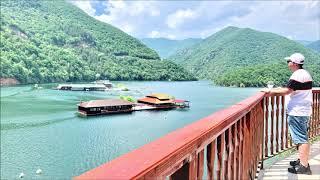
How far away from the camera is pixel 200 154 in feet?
5.65

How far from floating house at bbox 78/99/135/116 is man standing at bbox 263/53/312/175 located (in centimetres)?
4313

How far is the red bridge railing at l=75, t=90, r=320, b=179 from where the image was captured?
3.63ft

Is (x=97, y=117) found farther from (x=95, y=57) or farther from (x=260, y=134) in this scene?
(x=95, y=57)

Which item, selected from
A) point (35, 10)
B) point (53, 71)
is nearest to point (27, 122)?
point (53, 71)

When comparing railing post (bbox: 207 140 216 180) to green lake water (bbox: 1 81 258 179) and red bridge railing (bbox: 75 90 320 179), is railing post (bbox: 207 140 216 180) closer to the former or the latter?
red bridge railing (bbox: 75 90 320 179)

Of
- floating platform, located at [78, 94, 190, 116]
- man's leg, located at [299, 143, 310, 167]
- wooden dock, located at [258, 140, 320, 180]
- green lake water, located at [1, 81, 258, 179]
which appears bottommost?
green lake water, located at [1, 81, 258, 179]

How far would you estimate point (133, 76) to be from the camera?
135125mm

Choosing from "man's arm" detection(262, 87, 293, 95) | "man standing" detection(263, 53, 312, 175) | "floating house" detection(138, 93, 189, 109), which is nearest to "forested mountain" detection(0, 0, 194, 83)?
"floating house" detection(138, 93, 189, 109)

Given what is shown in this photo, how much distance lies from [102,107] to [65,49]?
314 ft

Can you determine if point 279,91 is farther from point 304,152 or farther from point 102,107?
point 102,107

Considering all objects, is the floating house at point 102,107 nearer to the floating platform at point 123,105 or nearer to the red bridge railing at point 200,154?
the floating platform at point 123,105

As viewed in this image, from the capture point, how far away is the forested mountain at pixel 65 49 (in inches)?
4250

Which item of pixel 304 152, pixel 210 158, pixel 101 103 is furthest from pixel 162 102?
pixel 210 158

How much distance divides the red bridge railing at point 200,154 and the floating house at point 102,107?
43208 mm
